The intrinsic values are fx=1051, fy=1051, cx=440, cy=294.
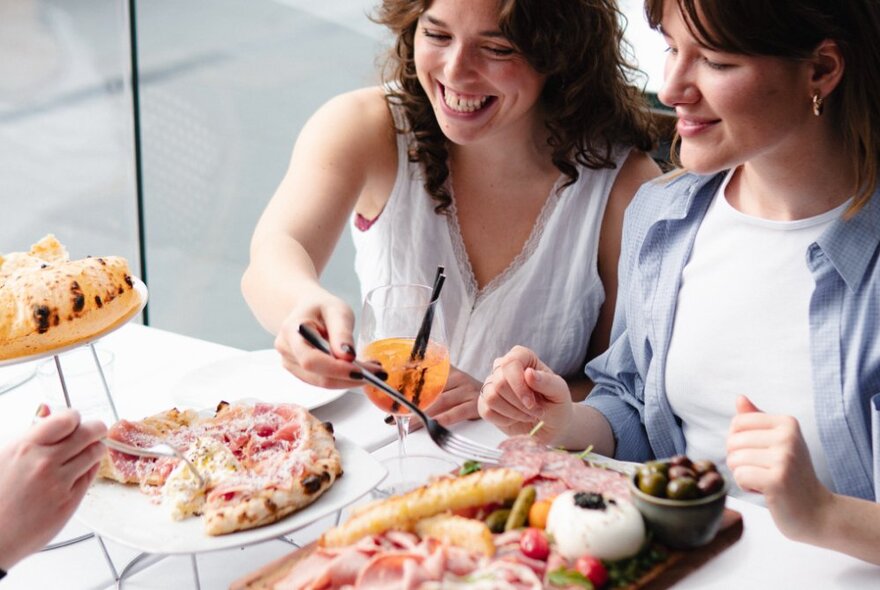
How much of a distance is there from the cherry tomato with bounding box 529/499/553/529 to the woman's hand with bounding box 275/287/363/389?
33cm

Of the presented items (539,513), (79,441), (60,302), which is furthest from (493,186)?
(79,441)

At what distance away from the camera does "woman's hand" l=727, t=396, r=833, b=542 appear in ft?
4.33

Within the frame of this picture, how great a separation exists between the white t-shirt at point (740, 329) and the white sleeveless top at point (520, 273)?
1.42 feet

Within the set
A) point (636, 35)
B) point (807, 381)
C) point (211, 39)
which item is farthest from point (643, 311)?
point (211, 39)

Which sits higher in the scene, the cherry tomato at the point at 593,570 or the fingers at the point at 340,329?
the fingers at the point at 340,329

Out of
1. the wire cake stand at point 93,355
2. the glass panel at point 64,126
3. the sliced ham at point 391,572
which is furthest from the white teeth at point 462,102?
the glass panel at point 64,126

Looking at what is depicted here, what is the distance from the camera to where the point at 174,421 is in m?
1.59

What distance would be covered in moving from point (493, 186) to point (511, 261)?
17 cm

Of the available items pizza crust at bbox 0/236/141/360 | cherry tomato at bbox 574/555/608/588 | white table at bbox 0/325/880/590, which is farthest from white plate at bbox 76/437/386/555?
cherry tomato at bbox 574/555/608/588

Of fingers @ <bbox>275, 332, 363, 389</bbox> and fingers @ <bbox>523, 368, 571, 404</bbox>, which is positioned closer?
fingers @ <bbox>275, 332, 363, 389</bbox>

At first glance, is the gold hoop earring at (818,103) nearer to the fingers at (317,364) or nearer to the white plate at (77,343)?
the fingers at (317,364)

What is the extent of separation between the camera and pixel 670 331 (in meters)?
1.89

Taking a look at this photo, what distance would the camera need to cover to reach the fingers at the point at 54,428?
1217 millimetres

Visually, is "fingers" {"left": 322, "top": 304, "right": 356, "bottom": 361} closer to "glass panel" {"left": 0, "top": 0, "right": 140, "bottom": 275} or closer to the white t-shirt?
the white t-shirt
